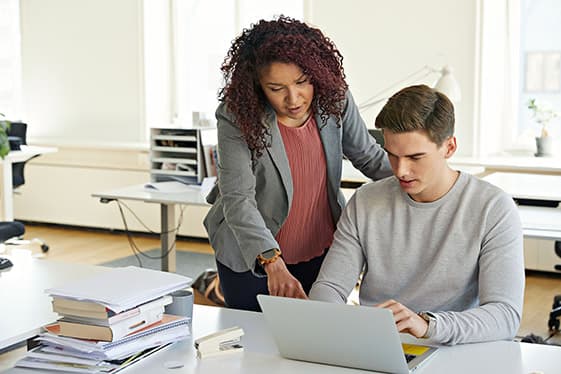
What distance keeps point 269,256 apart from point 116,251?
4093 mm

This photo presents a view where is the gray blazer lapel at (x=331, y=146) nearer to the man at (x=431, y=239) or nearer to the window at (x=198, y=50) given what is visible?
the man at (x=431, y=239)

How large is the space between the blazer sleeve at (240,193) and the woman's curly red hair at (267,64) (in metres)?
0.04

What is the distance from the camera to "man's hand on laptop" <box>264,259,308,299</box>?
1.98m

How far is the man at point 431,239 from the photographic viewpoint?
5.95 feet

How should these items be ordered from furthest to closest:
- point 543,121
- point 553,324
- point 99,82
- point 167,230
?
point 99,82 < point 543,121 < point 167,230 < point 553,324

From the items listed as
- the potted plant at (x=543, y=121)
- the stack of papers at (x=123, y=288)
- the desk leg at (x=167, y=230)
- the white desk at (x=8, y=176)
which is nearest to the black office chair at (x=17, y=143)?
the white desk at (x=8, y=176)

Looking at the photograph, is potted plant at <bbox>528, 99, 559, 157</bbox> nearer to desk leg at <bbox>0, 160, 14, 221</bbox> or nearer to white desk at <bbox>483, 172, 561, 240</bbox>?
white desk at <bbox>483, 172, 561, 240</bbox>

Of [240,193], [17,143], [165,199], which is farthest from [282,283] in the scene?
[17,143]

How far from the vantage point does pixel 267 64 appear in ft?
6.67

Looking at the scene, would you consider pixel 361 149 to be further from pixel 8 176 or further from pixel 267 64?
pixel 8 176

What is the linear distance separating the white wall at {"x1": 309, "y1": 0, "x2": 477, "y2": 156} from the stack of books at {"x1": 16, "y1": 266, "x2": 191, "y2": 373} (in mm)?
3735

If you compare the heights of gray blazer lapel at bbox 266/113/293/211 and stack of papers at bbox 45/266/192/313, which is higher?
gray blazer lapel at bbox 266/113/293/211

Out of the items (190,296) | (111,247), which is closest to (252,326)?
(190,296)

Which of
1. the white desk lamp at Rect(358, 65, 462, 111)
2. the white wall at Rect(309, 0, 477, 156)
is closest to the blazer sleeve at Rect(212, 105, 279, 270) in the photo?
the white desk lamp at Rect(358, 65, 462, 111)
